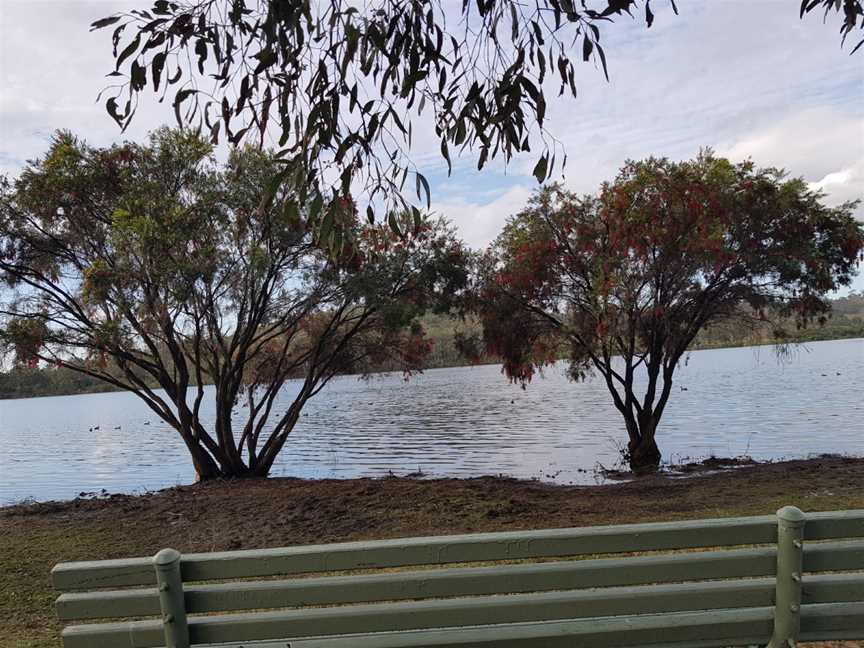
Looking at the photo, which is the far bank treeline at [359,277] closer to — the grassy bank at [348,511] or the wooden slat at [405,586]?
the grassy bank at [348,511]

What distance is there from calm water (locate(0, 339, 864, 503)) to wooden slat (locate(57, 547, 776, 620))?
44.8ft

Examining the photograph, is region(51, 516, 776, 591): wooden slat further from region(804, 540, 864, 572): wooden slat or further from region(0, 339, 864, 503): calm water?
region(0, 339, 864, 503): calm water

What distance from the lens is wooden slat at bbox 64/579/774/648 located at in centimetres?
309

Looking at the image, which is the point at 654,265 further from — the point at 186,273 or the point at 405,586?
the point at 405,586

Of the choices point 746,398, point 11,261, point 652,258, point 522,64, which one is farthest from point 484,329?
point 746,398

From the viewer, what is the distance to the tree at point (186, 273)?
13.1 m

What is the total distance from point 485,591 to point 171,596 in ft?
4.42

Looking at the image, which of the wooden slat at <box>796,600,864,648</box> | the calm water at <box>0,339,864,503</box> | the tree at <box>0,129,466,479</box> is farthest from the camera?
the calm water at <box>0,339,864,503</box>

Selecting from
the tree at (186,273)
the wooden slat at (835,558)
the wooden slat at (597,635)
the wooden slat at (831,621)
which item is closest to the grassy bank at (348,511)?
the tree at (186,273)

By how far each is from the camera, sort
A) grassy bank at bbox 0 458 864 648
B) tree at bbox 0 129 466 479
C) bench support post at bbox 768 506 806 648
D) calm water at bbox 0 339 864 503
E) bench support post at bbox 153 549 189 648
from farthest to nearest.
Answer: calm water at bbox 0 339 864 503, tree at bbox 0 129 466 479, grassy bank at bbox 0 458 864 648, bench support post at bbox 768 506 806 648, bench support post at bbox 153 549 189 648

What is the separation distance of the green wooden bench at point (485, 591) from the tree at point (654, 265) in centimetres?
1160

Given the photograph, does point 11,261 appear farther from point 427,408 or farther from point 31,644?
point 427,408

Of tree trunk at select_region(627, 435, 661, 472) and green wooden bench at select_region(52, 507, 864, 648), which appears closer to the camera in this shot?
green wooden bench at select_region(52, 507, 864, 648)

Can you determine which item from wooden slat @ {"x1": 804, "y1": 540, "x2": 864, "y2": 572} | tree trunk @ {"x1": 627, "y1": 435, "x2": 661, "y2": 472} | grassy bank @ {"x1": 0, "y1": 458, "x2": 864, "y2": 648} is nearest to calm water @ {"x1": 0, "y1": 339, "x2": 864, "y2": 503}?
tree trunk @ {"x1": 627, "y1": 435, "x2": 661, "y2": 472}
